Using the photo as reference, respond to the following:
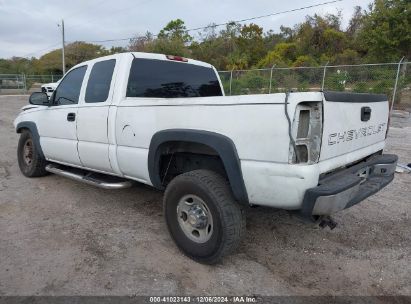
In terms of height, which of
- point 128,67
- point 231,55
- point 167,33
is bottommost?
point 128,67

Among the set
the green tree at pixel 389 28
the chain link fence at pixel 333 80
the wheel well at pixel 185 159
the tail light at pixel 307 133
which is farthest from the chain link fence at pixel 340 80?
the green tree at pixel 389 28

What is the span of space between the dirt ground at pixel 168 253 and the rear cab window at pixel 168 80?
145 cm

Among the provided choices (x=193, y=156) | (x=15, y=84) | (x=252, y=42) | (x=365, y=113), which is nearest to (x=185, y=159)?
(x=193, y=156)

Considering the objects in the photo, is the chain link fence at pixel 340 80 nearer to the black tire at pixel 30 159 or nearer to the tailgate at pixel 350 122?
the black tire at pixel 30 159

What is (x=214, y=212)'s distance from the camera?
3021 millimetres

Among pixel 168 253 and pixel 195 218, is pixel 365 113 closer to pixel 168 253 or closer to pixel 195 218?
pixel 195 218

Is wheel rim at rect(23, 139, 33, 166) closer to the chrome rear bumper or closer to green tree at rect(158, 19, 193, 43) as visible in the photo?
the chrome rear bumper

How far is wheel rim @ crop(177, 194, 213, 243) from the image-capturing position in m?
3.21

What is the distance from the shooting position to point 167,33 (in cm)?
5609

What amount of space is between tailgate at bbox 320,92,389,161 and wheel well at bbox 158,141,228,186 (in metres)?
0.94

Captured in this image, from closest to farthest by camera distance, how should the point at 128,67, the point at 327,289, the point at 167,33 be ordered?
the point at 327,289
the point at 128,67
the point at 167,33

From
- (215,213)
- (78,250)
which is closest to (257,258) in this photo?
(215,213)

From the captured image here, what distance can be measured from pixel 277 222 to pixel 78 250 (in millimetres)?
2146

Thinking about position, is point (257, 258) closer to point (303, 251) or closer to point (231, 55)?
point (303, 251)
